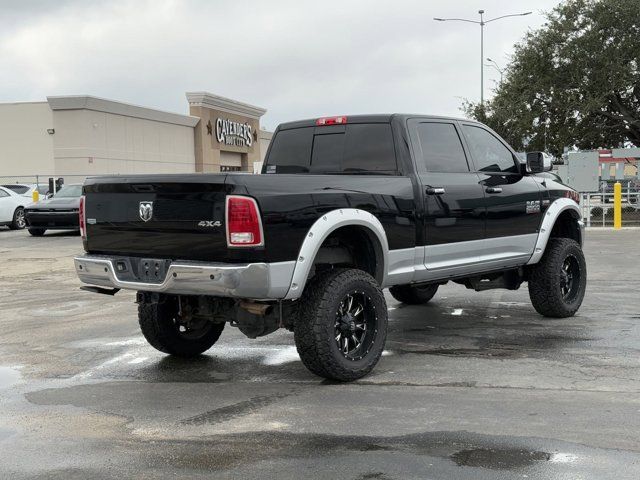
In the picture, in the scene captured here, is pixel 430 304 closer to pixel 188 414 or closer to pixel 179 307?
pixel 179 307

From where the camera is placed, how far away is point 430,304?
963cm

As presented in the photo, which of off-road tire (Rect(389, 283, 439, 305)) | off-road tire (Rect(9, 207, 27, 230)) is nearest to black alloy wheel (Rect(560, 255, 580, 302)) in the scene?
off-road tire (Rect(389, 283, 439, 305))

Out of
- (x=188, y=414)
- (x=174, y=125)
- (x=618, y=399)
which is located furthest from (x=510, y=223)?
(x=174, y=125)

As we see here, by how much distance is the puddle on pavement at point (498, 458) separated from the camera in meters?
4.15

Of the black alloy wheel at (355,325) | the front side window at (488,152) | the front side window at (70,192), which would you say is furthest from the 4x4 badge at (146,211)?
the front side window at (70,192)

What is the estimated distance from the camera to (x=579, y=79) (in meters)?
33.3

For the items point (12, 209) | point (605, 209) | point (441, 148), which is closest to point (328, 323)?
point (441, 148)

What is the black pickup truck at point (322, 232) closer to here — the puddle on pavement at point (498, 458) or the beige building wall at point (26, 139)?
the puddle on pavement at point (498, 458)

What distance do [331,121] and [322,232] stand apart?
1880 millimetres

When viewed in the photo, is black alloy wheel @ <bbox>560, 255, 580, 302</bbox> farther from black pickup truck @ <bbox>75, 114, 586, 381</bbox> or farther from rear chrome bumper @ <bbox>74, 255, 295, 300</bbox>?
rear chrome bumper @ <bbox>74, 255, 295, 300</bbox>

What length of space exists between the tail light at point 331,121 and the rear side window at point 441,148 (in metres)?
0.69

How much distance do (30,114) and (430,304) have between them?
30.2 metres

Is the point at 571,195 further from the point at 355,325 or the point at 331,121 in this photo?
the point at 355,325

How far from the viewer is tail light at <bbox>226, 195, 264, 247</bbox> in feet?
17.4
